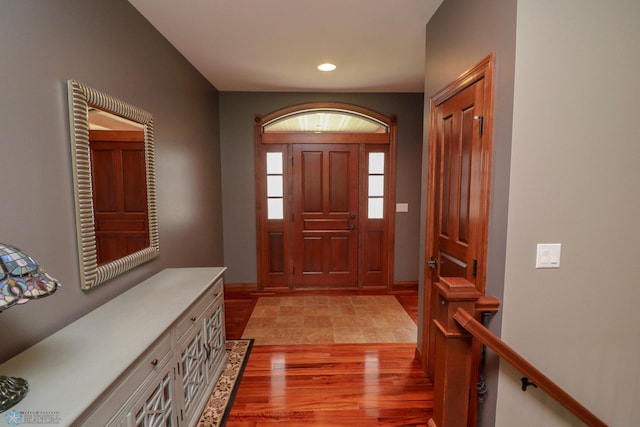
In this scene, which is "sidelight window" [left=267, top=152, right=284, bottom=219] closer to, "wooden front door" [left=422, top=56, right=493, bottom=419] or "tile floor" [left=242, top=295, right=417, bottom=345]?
"tile floor" [left=242, top=295, right=417, bottom=345]

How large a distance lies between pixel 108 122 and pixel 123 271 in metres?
0.89

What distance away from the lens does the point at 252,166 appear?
4.29 metres

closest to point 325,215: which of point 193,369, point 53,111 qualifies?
point 193,369

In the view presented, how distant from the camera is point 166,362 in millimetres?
1574

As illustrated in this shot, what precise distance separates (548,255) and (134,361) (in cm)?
184

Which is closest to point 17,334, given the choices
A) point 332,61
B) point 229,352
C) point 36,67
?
point 36,67

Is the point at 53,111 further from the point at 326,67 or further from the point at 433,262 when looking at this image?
the point at 326,67

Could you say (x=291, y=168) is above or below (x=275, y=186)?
above

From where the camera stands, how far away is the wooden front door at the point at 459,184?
160 centimetres

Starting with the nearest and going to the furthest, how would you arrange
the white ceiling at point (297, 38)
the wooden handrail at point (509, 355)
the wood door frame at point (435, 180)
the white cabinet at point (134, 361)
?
the white cabinet at point (134, 361), the wooden handrail at point (509, 355), the wood door frame at point (435, 180), the white ceiling at point (297, 38)

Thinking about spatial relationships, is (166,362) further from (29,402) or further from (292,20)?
(292,20)

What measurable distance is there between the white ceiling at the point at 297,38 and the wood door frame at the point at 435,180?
0.72 m

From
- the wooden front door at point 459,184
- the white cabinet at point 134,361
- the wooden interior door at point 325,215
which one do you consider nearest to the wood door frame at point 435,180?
the wooden front door at point 459,184

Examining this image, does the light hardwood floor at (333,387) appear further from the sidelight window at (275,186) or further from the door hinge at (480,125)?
the sidelight window at (275,186)
